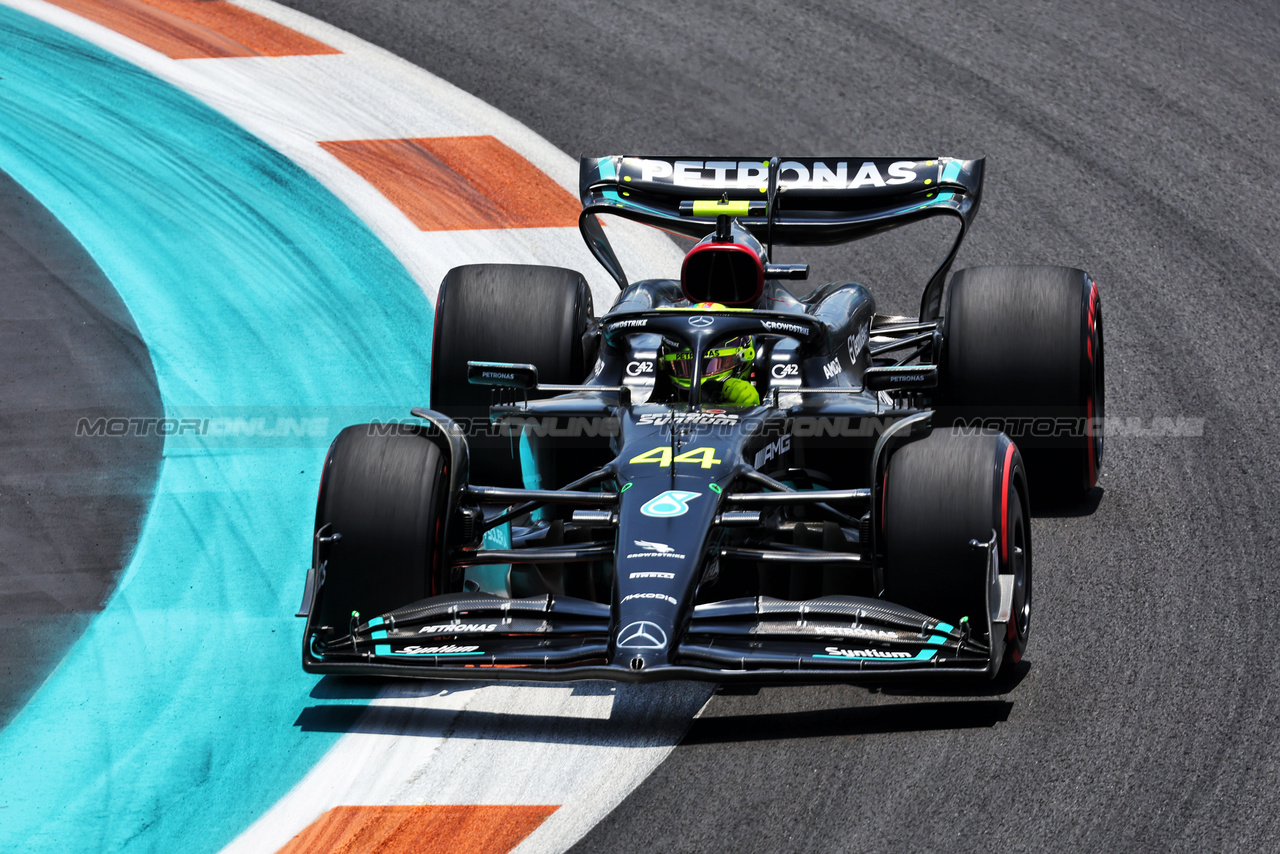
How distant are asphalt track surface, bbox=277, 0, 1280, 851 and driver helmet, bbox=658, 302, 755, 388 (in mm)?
1767

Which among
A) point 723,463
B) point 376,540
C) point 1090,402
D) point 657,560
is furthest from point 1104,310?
point 376,540

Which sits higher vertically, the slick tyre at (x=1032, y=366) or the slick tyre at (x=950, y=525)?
the slick tyre at (x=1032, y=366)

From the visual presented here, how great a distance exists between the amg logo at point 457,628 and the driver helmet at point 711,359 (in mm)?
1979

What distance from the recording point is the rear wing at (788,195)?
365 inches

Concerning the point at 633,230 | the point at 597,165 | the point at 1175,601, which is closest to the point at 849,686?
the point at 1175,601

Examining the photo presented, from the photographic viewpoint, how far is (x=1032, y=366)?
27.8 feet

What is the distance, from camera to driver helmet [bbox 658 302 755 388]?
793 cm

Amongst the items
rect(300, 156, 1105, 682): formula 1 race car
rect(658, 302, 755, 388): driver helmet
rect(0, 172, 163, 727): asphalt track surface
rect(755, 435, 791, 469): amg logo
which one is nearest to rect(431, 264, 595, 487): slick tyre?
rect(300, 156, 1105, 682): formula 1 race car

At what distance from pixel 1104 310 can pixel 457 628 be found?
6263mm

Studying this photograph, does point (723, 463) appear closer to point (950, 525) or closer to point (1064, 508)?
point (950, 525)
